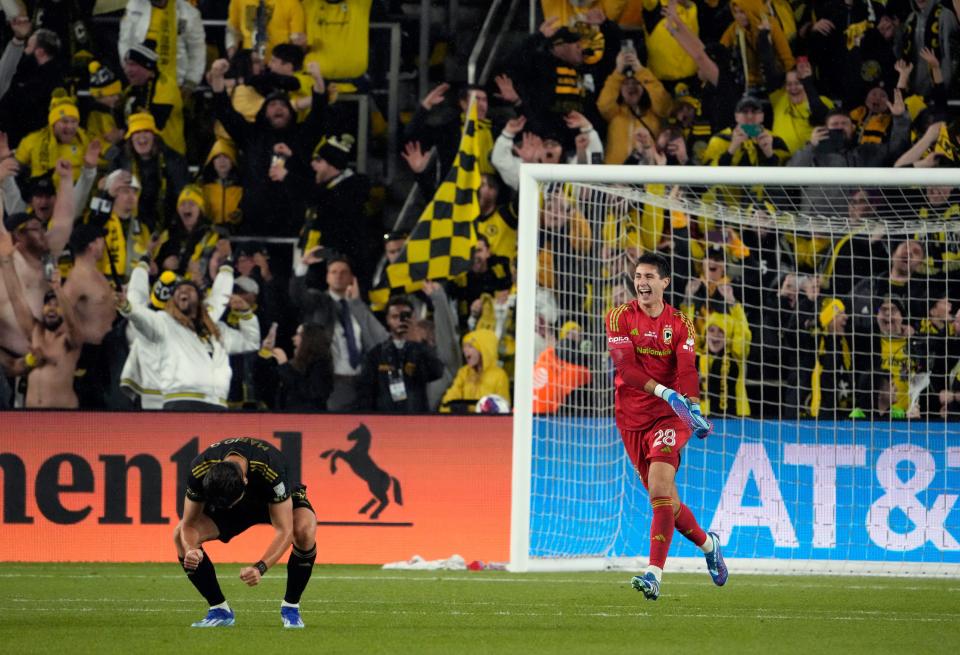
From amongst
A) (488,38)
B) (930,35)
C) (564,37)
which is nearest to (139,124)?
(488,38)

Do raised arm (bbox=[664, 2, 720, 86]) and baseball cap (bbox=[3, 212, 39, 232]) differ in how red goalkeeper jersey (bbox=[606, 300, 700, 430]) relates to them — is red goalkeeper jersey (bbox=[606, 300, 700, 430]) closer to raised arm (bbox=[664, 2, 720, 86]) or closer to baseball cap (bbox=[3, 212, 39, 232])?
raised arm (bbox=[664, 2, 720, 86])

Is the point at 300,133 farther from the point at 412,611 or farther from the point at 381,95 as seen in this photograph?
the point at 412,611

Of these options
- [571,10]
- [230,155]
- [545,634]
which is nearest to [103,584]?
[545,634]

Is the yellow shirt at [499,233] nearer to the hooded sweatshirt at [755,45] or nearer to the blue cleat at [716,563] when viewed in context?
the hooded sweatshirt at [755,45]

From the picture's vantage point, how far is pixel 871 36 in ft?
49.1

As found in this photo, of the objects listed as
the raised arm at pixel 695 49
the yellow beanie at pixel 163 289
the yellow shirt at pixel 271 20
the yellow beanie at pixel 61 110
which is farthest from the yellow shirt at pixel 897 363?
the yellow beanie at pixel 61 110

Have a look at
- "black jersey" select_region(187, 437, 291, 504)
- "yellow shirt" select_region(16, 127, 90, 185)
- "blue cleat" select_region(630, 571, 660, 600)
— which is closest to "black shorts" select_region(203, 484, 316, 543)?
"black jersey" select_region(187, 437, 291, 504)

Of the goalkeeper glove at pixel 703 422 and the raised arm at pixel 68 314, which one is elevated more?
the raised arm at pixel 68 314

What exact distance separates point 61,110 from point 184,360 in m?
3.10

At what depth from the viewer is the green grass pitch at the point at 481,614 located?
6.91m

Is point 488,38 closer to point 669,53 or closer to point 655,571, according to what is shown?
point 669,53

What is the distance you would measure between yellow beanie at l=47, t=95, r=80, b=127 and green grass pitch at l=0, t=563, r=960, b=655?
475 cm

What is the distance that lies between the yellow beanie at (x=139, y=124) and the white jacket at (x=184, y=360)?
216 centimetres

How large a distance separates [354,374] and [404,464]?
42.8 inches
